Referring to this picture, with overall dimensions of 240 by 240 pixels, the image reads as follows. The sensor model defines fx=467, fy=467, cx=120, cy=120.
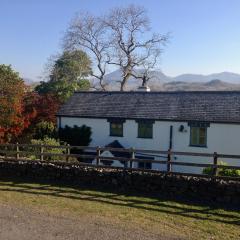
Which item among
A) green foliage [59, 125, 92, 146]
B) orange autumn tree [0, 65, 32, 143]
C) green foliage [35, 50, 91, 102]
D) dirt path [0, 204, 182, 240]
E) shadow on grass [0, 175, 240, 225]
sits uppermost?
green foliage [35, 50, 91, 102]

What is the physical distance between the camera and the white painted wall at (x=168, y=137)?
2795 cm

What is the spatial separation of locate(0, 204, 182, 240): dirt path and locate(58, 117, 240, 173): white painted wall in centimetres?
1458

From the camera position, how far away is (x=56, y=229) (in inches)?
491

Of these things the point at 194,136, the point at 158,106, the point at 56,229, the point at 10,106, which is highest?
the point at 158,106

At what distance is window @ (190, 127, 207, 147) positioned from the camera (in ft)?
94.9

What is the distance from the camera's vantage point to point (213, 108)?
1163 inches

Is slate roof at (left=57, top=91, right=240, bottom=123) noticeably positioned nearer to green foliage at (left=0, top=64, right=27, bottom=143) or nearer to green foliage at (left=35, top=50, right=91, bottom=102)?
green foliage at (left=0, top=64, right=27, bottom=143)

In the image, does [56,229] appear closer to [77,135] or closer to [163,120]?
[163,120]

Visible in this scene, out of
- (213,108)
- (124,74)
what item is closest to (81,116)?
(213,108)

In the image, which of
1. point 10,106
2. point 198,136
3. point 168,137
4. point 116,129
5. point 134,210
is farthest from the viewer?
point 116,129

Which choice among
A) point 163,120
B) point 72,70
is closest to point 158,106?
point 163,120

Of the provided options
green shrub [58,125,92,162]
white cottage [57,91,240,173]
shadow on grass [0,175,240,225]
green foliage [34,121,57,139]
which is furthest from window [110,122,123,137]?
shadow on grass [0,175,240,225]

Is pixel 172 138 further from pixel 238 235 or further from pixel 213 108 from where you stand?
pixel 238 235

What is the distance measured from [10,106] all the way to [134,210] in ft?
52.3
